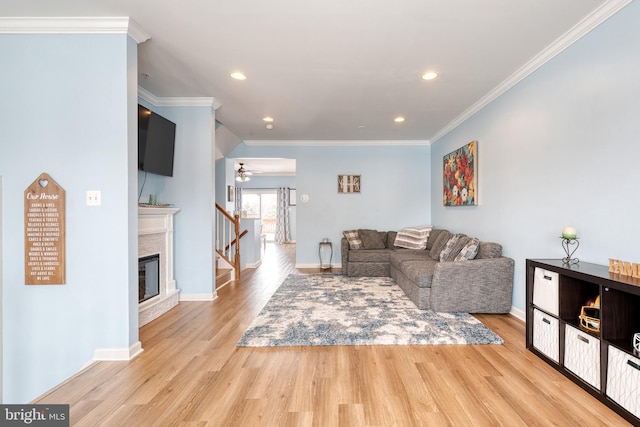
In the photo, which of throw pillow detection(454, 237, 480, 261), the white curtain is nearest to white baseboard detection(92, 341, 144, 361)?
throw pillow detection(454, 237, 480, 261)

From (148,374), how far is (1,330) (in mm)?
1256

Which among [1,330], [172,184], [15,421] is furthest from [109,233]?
[172,184]

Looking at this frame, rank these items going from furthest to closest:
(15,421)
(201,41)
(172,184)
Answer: (172,184)
(201,41)
(15,421)

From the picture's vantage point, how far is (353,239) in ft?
18.7

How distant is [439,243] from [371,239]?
1.36 metres

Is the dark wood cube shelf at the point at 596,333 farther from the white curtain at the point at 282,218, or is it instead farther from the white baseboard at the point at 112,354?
the white curtain at the point at 282,218

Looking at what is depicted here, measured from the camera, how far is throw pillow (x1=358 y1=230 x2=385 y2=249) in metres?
5.78

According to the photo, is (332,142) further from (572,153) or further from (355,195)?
(572,153)

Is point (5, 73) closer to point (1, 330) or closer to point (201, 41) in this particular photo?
point (201, 41)

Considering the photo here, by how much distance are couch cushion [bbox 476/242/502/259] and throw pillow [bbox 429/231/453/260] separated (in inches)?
37.2

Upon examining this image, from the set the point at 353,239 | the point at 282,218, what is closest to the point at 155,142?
the point at 353,239

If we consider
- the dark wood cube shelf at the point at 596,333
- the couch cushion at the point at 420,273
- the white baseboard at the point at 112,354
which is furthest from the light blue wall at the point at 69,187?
the dark wood cube shelf at the point at 596,333

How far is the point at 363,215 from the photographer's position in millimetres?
6422

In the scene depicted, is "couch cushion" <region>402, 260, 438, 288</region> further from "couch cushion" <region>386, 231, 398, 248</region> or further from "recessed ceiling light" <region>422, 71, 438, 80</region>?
"recessed ceiling light" <region>422, 71, 438, 80</region>
